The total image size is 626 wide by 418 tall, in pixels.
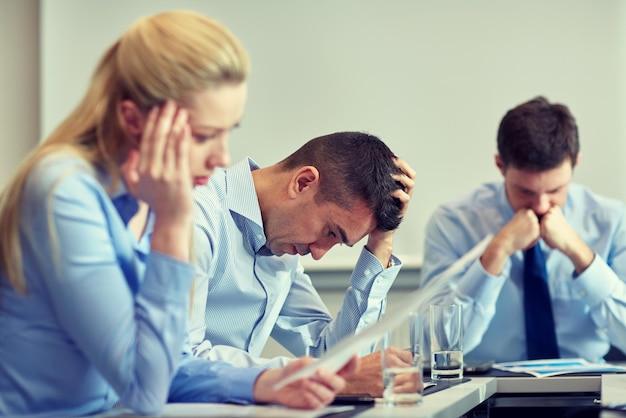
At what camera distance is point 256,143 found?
151 inches

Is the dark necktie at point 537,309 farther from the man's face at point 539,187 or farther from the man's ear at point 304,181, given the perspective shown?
the man's ear at point 304,181

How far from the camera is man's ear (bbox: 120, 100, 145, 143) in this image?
1.44 meters

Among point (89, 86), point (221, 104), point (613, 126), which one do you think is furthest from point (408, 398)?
point (613, 126)

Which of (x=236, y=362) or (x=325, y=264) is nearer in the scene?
(x=236, y=362)

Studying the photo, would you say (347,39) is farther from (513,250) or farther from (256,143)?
(513,250)

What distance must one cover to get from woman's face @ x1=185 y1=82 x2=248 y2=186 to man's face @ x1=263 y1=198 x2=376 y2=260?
32.5 inches

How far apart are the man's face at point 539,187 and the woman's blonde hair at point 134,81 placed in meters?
1.83

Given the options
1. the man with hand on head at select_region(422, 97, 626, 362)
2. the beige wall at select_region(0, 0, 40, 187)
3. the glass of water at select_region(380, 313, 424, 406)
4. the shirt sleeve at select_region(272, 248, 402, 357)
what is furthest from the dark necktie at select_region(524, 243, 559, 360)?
the beige wall at select_region(0, 0, 40, 187)

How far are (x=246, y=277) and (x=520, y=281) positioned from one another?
122 cm

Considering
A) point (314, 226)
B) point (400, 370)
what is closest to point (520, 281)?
point (314, 226)

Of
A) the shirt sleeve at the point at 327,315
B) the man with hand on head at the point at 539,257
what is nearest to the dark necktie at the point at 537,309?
the man with hand on head at the point at 539,257

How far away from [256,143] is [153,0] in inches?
29.9

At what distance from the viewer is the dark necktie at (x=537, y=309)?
3059 mm

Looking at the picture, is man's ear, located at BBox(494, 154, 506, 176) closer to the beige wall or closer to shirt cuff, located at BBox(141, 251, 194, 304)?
the beige wall
